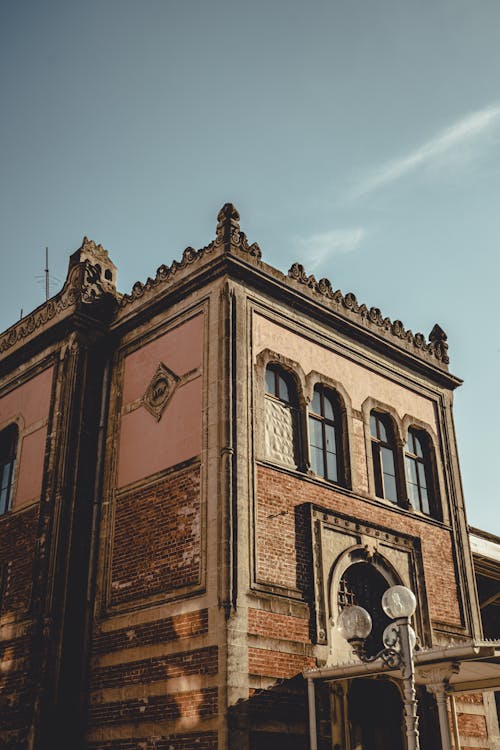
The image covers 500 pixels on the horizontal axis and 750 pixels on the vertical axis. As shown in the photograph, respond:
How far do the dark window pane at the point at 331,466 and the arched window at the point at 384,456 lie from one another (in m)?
1.17

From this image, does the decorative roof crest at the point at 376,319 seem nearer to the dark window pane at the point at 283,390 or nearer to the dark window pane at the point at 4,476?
the dark window pane at the point at 283,390

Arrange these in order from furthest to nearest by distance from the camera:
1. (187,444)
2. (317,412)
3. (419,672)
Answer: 1. (317,412)
2. (187,444)
3. (419,672)

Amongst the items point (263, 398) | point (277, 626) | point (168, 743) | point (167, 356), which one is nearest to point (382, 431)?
point (263, 398)

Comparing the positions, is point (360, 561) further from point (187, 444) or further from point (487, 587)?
point (487, 587)

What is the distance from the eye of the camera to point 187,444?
529 inches

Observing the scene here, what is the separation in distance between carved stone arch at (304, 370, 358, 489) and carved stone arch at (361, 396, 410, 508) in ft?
1.64

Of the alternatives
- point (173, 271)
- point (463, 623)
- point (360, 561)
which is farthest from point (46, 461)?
point (463, 623)

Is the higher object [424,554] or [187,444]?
[187,444]

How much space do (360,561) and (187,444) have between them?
3780 mm

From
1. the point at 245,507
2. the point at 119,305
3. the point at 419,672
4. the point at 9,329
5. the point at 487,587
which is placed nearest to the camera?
the point at 419,672

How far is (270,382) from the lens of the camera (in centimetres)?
1429

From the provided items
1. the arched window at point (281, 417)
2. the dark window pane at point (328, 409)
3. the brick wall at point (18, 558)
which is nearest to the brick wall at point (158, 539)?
the arched window at point (281, 417)

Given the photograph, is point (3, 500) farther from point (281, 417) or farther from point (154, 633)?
point (281, 417)

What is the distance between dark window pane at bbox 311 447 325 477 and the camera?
14453 millimetres
